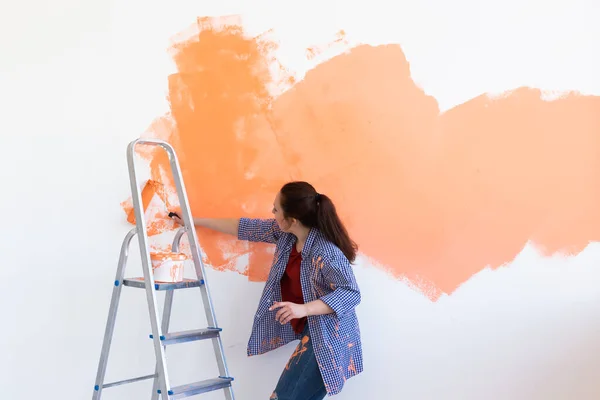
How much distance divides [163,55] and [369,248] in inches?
42.1

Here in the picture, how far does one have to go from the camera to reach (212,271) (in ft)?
8.02

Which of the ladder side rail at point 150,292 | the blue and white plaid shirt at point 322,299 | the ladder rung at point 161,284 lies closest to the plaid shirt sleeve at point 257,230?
the blue and white plaid shirt at point 322,299

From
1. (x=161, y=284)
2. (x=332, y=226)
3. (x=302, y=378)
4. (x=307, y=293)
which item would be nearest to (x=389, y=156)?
(x=332, y=226)

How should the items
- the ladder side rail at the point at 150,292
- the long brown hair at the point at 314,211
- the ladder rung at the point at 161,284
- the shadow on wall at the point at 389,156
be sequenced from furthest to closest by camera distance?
1. the shadow on wall at the point at 389,156
2. the long brown hair at the point at 314,211
3. the ladder rung at the point at 161,284
4. the ladder side rail at the point at 150,292

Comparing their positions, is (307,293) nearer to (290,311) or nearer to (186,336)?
(290,311)

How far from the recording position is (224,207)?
2459 mm

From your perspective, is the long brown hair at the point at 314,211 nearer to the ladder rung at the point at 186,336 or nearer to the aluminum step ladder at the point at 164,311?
the aluminum step ladder at the point at 164,311

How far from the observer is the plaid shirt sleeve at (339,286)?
82.7 inches

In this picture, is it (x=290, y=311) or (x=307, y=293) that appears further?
(x=307, y=293)

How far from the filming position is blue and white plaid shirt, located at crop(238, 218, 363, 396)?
2.12m

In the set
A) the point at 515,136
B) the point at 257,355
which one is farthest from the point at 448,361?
the point at 515,136

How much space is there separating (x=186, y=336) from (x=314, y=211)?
611 millimetres

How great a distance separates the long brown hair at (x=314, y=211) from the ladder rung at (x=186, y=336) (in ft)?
1.54

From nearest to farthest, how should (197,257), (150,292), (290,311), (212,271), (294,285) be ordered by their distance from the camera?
1. (150,292)
2. (290,311)
3. (197,257)
4. (294,285)
5. (212,271)
